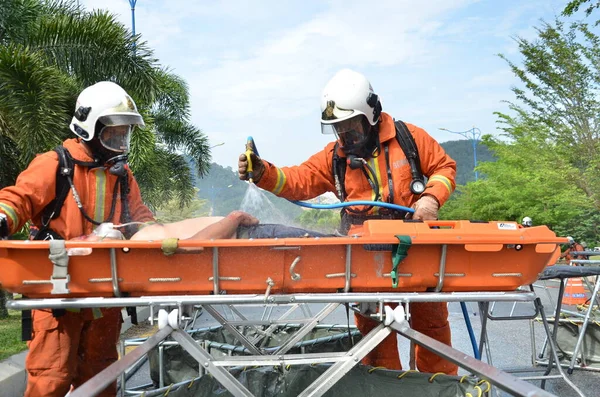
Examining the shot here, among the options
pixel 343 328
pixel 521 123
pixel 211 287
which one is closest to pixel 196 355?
pixel 211 287

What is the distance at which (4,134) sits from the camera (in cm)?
1005

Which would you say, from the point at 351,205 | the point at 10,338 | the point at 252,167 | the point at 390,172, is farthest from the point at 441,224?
the point at 10,338

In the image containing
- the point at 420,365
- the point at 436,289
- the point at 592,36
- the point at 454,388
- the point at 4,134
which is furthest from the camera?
the point at 592,36

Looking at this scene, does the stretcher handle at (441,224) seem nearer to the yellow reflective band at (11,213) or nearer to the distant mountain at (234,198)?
the distant mountain at (234,198)

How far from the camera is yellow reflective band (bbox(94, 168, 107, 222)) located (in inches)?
140

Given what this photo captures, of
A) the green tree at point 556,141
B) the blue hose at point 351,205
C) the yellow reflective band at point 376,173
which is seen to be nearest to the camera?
the blue hose at point 351,205

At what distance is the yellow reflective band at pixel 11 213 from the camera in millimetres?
2949

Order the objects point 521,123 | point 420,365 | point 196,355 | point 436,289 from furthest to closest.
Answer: point 521,123 < point 420,365 < point 436,289 < point 196,355

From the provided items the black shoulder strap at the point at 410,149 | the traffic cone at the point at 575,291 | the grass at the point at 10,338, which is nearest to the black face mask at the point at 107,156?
the black shoulder strap at the point at 410,149

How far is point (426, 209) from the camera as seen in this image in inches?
129

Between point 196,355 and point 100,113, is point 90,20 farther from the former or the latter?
point 196,355

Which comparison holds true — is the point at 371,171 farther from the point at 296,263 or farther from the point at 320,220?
the point at 296,263

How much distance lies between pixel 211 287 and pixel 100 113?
57.7 inches

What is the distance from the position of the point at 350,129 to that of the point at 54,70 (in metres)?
6.96
